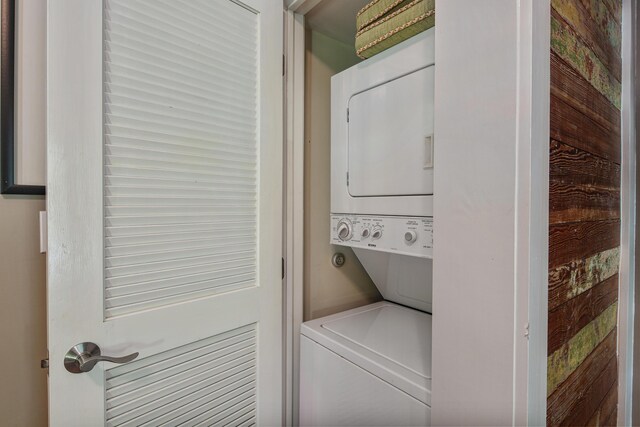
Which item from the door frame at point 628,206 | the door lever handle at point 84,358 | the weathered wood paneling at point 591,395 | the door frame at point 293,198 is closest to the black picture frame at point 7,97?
the door lever handle at point 84,358

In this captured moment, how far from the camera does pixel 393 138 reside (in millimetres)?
1291

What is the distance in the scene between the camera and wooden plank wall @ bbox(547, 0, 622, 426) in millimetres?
872

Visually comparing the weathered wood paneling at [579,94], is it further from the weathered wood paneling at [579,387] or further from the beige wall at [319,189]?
the beige wall at [319,189]

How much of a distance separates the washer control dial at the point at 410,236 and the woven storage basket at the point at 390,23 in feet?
2.56

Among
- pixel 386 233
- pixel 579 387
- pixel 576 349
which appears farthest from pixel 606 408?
pixel 386 233

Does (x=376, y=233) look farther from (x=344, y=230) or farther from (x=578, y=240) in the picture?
(x=578, y=240)

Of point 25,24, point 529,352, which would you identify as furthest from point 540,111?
point 25,24

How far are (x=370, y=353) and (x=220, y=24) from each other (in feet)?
4.82

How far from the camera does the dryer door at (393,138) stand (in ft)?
3.83

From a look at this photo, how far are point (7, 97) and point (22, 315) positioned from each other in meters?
0.73

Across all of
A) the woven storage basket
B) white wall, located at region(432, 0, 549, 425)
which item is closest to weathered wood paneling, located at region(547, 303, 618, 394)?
white wall, located at region(432, 0, 549, 425)

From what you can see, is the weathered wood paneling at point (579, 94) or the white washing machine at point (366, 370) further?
the white washing machine at point (366, 370)

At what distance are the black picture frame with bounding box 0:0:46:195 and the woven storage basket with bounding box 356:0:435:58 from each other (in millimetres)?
1272

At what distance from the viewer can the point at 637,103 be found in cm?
148
